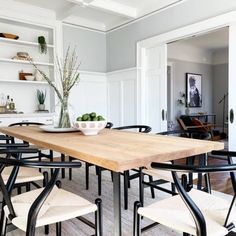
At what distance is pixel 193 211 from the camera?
40.1 inches

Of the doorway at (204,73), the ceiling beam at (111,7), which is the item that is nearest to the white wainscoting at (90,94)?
the ceiling beam at (111,7)

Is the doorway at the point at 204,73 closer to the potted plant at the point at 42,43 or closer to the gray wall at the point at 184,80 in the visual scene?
the gray wall at the point at 184,80

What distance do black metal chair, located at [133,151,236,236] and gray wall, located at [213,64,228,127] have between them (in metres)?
8.27

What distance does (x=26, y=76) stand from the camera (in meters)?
4.61

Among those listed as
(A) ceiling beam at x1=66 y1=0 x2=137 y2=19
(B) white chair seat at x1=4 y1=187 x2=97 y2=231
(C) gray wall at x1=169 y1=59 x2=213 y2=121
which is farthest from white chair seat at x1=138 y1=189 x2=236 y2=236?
(C) gray wall at x1=169 y1=59 x2=213 y2=121

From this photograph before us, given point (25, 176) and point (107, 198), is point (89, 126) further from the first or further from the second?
point (107, 198)

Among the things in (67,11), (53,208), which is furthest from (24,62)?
(53,208)

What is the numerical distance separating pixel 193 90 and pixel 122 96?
12.9ft

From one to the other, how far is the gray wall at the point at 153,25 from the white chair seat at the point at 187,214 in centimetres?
297

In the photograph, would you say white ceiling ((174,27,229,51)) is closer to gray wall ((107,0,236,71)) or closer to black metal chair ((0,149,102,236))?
gray wall ((107,0,236,71))

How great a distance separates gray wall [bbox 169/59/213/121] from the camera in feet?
26.0

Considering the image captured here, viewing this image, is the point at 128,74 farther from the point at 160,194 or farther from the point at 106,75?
the point at 160,194

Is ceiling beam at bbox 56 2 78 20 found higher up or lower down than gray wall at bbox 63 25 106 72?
higher up

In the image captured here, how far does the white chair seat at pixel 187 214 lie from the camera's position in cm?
110
